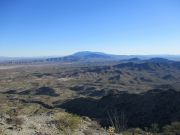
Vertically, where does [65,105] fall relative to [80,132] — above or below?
below

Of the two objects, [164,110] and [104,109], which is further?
[104,109]

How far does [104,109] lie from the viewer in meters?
70.1

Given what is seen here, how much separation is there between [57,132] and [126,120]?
30.4 meters

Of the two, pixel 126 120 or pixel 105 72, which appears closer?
pixel 126 120

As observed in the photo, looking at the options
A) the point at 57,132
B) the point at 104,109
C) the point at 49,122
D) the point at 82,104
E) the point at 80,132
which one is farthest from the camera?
the point at 82,104

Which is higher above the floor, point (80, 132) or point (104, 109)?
point (80, 132)

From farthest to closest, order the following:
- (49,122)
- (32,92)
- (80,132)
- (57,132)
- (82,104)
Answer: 1. (32,92)
2. (82,104)
3. (49,122)
4. (80,132)
5. (57,132)

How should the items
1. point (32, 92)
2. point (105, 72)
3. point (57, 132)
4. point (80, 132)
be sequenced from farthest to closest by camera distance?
1. point (105, 72)
2. point (32, 92)
3. point (80, 132)
4. point (57, 132)

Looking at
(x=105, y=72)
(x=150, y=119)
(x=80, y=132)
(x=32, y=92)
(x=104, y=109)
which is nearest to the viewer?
(x=80, y=132)

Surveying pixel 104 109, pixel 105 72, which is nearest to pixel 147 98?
pixel 104 109

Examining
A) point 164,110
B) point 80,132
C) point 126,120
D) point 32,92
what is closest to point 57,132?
point 80,132

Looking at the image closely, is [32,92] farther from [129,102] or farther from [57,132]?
[57,132]

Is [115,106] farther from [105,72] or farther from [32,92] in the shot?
[105,72]

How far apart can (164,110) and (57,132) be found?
35117 millimetres
